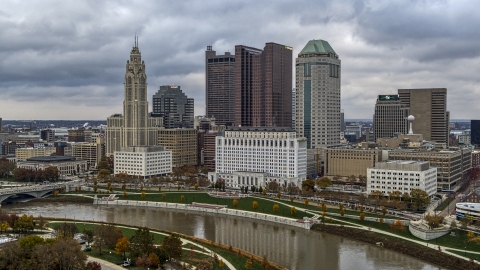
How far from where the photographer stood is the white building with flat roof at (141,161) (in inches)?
4228

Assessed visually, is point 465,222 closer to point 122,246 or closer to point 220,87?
point 122,246

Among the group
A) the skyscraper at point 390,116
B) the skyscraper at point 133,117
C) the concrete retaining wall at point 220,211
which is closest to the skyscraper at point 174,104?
the skyscraper at point 133,117

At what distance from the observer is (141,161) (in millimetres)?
107375

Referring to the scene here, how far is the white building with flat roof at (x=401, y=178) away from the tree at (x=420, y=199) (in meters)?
5.89

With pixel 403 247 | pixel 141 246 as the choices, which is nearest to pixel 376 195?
pixel 403 247

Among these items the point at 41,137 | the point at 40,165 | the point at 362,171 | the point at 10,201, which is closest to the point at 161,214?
the point at 10,201

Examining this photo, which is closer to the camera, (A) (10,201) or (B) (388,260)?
(B) (388,260)

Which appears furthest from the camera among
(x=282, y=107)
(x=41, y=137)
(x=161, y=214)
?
(x=41, y=137)

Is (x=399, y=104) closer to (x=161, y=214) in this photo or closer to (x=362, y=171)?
(x=362, y=171)

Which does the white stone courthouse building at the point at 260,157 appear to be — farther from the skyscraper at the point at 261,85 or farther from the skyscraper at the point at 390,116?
the skyscraper at the point at 390,116

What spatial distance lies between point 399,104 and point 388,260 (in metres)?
92.6

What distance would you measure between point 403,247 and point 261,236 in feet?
50.2

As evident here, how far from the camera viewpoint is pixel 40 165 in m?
113

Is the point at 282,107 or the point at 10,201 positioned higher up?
the point at 282,107
